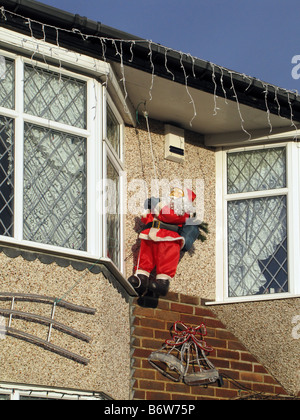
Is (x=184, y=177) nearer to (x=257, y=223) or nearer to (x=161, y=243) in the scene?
(x=257, y=223)

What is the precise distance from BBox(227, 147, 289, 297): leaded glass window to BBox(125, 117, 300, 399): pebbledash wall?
297 mm

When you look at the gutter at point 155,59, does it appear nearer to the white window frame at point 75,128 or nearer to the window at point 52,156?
the white window frame at point 75,128

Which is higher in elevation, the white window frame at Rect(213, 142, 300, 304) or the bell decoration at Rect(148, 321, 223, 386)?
the white window frame at Rect(213, 142, 300, 304)

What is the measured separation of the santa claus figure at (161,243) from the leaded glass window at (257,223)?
112 centimetres

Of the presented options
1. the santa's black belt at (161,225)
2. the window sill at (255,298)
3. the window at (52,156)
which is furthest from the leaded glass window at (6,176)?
the window sill at (255,298)

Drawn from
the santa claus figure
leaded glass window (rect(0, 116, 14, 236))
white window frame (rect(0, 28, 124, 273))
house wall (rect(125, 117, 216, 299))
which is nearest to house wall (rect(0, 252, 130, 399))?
white window frame (rect(0, 28, 124, 273))

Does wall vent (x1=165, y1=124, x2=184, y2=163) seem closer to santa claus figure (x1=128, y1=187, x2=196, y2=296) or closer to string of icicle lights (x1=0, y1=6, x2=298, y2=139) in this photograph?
string of icicle lights (x1=0, y1=6, x2=298, y2=139)

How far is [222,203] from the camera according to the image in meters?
13.3

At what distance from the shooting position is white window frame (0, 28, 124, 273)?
1076cm

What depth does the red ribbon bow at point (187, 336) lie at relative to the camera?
39.4ft
